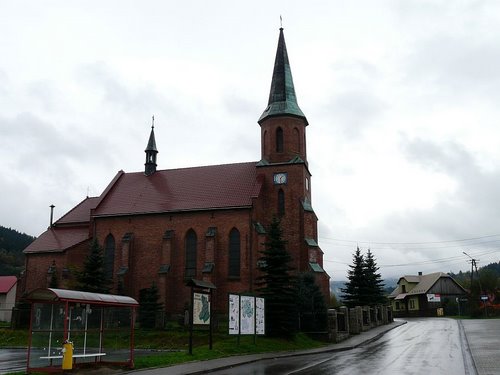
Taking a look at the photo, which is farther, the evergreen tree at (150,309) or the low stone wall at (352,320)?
the evergreen tree at (150,309)

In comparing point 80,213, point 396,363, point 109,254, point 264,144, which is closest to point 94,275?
point 109,254

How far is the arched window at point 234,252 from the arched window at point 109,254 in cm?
1046

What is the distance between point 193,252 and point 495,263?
14946 centimetres

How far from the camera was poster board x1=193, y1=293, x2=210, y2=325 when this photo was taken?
840 inches

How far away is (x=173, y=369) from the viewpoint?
1677 centimetres

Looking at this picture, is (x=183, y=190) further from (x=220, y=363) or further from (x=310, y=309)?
(x=220, y=363)

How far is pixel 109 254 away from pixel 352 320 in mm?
20271

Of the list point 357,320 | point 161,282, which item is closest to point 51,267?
point 161,282

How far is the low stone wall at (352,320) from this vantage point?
30477mm

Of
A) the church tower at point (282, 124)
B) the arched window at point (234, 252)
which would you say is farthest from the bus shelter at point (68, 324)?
the church tower at point (282, 124)

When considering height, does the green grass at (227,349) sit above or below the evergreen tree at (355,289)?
below

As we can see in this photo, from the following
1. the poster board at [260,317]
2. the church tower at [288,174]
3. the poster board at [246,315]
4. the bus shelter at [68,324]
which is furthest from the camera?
the church tower at [288,174]

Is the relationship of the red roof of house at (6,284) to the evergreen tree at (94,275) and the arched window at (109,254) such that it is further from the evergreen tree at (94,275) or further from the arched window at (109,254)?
the evergreen tree at (94,275)

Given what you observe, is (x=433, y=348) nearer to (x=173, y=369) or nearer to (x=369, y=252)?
(x=173, y=369)
